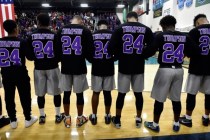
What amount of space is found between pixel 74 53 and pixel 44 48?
428 millimetres

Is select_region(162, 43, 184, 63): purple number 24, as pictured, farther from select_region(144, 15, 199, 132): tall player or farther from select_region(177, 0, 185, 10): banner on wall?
select_region(177, 0, 185, 10): banner on wall

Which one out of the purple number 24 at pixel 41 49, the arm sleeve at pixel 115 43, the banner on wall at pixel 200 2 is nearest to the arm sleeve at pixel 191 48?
the arm sleeve at pixel 115 43

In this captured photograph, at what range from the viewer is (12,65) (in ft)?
9.40

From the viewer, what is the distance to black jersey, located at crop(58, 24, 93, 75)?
2.84 metres

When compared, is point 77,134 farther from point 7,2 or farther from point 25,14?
point 25,14

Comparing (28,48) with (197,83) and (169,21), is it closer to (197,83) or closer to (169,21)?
(169,21)

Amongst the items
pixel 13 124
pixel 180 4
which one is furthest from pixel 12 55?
pixel 180 4

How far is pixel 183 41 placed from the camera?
268 cm

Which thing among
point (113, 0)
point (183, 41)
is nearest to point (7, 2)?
point (183, 41)

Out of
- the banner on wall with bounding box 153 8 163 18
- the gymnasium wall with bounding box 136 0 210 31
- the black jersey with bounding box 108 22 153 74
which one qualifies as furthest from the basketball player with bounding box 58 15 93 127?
the banner on wall with bounding box 153 8 163 18

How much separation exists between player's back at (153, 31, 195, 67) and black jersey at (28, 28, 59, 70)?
1.40 metres

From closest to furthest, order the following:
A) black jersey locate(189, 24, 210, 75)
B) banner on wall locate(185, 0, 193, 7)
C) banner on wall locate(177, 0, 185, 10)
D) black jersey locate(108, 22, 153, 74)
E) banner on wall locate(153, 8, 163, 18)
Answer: black jersey locate(108, 22, 153, 74), black jersey locate(189, 24, 210, 75), banner on wall locate(185, 0, 193, 7), banner on wall locate(177, 0, 185, 10), banner on wall locate(153, 8, 163, 18)

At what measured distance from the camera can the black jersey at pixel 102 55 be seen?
9.71 feet

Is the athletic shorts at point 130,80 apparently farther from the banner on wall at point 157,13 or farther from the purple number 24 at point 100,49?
the banner on wall at point 157,13
